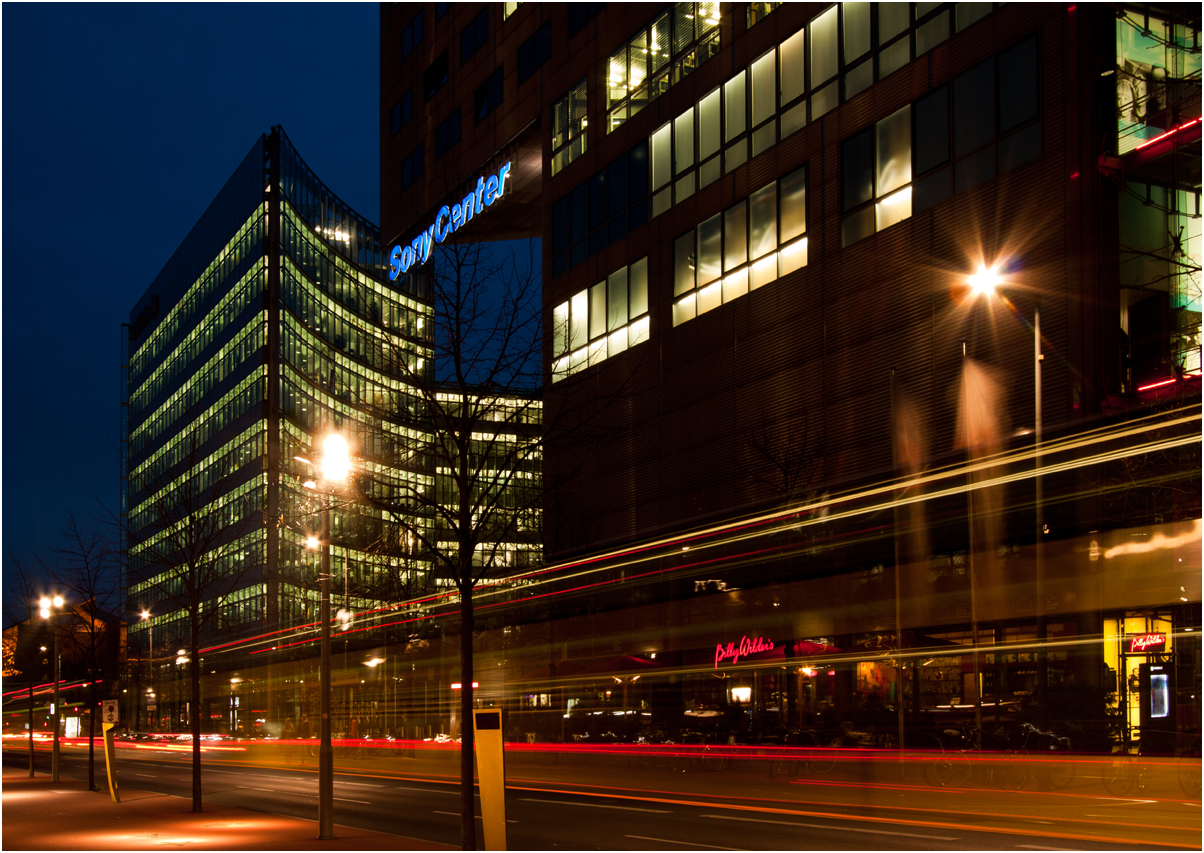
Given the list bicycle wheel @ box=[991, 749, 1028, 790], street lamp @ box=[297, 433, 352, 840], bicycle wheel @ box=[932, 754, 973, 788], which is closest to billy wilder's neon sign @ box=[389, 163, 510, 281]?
street lamp @ box=[297, 433, 352, 840]

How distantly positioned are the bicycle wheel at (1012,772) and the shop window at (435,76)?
145ft

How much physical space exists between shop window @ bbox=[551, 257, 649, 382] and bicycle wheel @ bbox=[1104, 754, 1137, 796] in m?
24.5

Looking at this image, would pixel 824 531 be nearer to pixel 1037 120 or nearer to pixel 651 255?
pixel 1037 120

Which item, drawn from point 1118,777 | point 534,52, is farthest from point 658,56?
point 1118,777

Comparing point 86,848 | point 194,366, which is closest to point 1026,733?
point 86,848

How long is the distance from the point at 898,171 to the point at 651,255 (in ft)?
39.0

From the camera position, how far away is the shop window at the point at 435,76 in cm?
5781

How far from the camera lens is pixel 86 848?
17141 mm

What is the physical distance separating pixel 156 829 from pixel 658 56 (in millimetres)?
32693

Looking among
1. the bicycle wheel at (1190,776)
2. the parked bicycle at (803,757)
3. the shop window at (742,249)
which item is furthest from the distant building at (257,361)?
the bicycle wheel at (1190,776)

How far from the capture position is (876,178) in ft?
111

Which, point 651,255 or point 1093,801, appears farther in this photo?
point 651,255

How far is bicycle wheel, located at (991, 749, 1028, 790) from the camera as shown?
76.7ft

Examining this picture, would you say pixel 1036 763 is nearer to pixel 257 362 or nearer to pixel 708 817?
pixel 708 817
